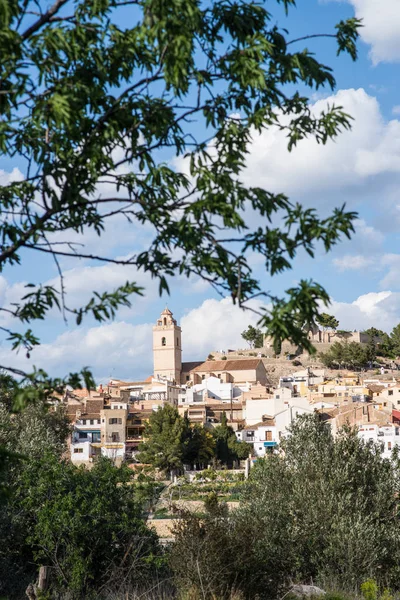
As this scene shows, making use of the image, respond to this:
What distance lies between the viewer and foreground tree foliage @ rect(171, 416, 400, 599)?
13.6 meters

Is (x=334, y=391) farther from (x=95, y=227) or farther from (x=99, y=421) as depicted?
(x=95, y=227)

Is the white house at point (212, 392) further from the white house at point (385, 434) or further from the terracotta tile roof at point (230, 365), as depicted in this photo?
the white house at point (385, 434)

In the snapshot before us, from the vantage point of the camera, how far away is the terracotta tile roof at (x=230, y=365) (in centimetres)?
9862

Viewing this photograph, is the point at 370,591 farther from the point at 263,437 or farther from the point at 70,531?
the point at 263,437

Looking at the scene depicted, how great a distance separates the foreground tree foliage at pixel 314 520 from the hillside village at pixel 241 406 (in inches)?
1019

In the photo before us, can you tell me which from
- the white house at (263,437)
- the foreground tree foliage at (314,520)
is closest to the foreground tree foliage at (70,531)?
the foreground tree foliage at (314,520)

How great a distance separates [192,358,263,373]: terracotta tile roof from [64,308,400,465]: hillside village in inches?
4.9

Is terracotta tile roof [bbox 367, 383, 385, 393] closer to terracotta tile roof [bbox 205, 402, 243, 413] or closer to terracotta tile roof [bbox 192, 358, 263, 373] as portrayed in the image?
terracotta tile roof [bbox 205, 402, 243, 413]

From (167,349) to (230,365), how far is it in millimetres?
15197

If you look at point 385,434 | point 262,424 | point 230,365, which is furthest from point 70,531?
point 230,365

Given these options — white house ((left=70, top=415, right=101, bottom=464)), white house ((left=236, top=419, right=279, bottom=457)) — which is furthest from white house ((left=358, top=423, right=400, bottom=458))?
white house ((left=70, top=415, right=101, bottom=464))

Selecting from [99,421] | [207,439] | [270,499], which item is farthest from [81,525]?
[99,421]

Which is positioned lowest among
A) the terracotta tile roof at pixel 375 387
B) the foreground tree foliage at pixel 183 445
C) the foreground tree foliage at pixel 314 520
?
the foreground tree foliage at pixel 314 520

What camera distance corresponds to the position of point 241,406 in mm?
74125
